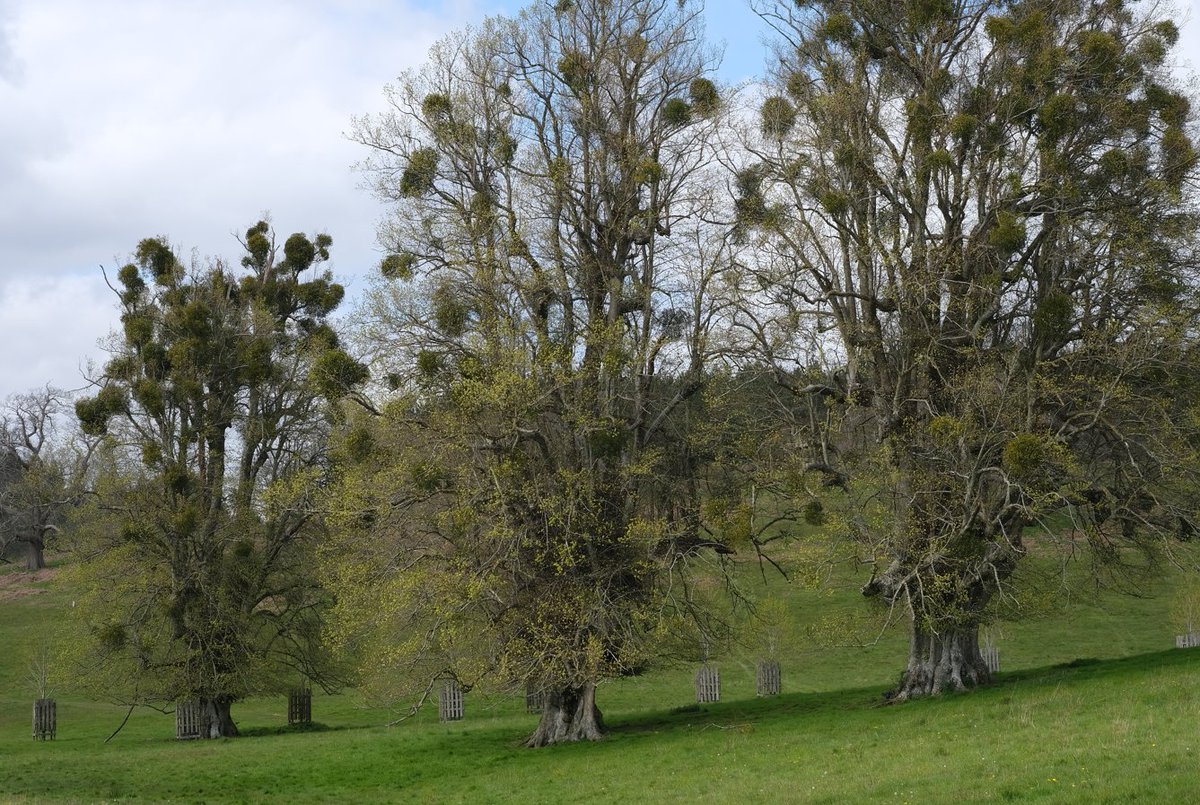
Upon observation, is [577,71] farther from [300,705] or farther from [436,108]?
[300,705]

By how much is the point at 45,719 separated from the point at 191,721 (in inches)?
218

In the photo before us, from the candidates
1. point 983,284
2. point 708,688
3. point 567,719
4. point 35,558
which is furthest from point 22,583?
point 983,284

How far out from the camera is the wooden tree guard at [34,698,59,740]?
38406mm

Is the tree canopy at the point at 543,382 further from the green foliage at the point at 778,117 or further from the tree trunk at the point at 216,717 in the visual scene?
the tree trunk at the point at 216,717

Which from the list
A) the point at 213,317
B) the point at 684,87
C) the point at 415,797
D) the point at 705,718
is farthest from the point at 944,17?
the point at 213,317

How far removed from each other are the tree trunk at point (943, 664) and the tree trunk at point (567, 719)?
23.4 ft

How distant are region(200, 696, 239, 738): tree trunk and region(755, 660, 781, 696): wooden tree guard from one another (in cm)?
1707

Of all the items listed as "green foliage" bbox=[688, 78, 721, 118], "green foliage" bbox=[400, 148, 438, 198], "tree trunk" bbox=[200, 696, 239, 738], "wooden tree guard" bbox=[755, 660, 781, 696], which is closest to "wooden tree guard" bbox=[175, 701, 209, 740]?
"tree trunk" bbox=[200, 696, 239, 738]

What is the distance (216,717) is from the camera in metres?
37.2

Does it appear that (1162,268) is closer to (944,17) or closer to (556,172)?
(944,17)

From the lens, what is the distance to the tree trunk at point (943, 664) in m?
26.5

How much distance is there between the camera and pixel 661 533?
85.4 ft

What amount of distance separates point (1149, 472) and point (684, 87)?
1467 cm

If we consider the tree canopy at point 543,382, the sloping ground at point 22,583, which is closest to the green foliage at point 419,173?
the tree canopy at point 543,382
